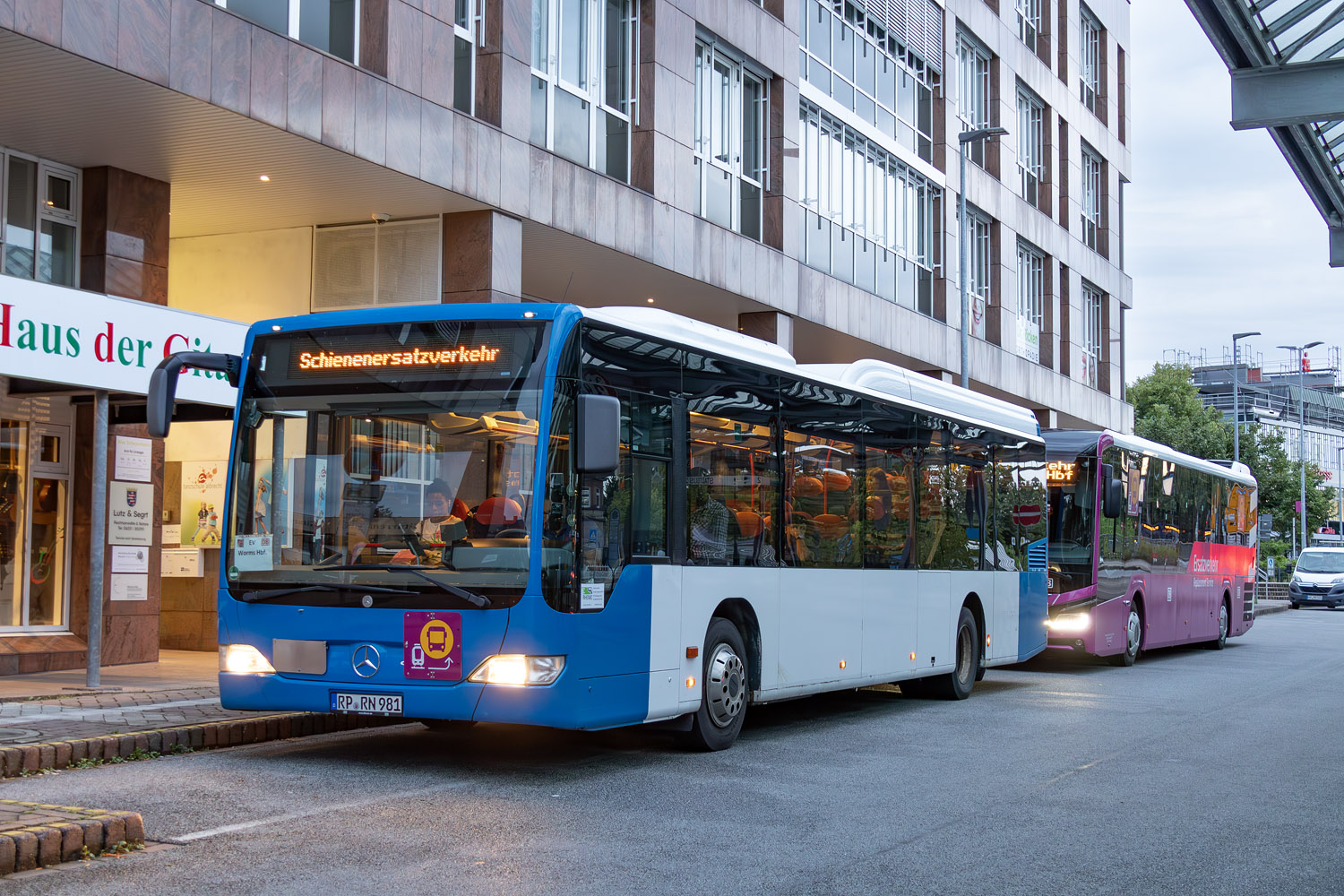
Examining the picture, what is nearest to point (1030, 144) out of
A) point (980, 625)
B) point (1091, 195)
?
point (1091, 195)

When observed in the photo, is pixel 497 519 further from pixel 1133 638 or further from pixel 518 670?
pixel 1133 638

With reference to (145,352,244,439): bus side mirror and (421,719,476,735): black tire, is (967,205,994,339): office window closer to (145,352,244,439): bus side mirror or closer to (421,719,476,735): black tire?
(421,719,476,735): black tire

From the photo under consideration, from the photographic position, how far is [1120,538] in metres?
20.9

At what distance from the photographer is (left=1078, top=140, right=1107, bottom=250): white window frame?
45.2 meters

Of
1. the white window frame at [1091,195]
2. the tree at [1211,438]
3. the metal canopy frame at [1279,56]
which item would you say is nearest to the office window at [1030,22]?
the white window frame at [1091,195]

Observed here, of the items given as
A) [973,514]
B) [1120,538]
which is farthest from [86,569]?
[1120,538]

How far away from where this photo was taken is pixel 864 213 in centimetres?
3062

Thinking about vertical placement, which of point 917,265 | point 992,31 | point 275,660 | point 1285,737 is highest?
point 992,31

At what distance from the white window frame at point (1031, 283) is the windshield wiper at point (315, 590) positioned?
32.5m

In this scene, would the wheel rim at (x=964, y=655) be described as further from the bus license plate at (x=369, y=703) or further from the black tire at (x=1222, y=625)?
the black tire at (x=1222, y=625)

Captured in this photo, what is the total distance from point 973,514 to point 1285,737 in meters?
4.29

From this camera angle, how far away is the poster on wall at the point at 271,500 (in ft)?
31.6

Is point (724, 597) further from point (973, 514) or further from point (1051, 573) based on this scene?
point (1051, 573)

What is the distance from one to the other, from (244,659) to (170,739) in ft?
3.30
